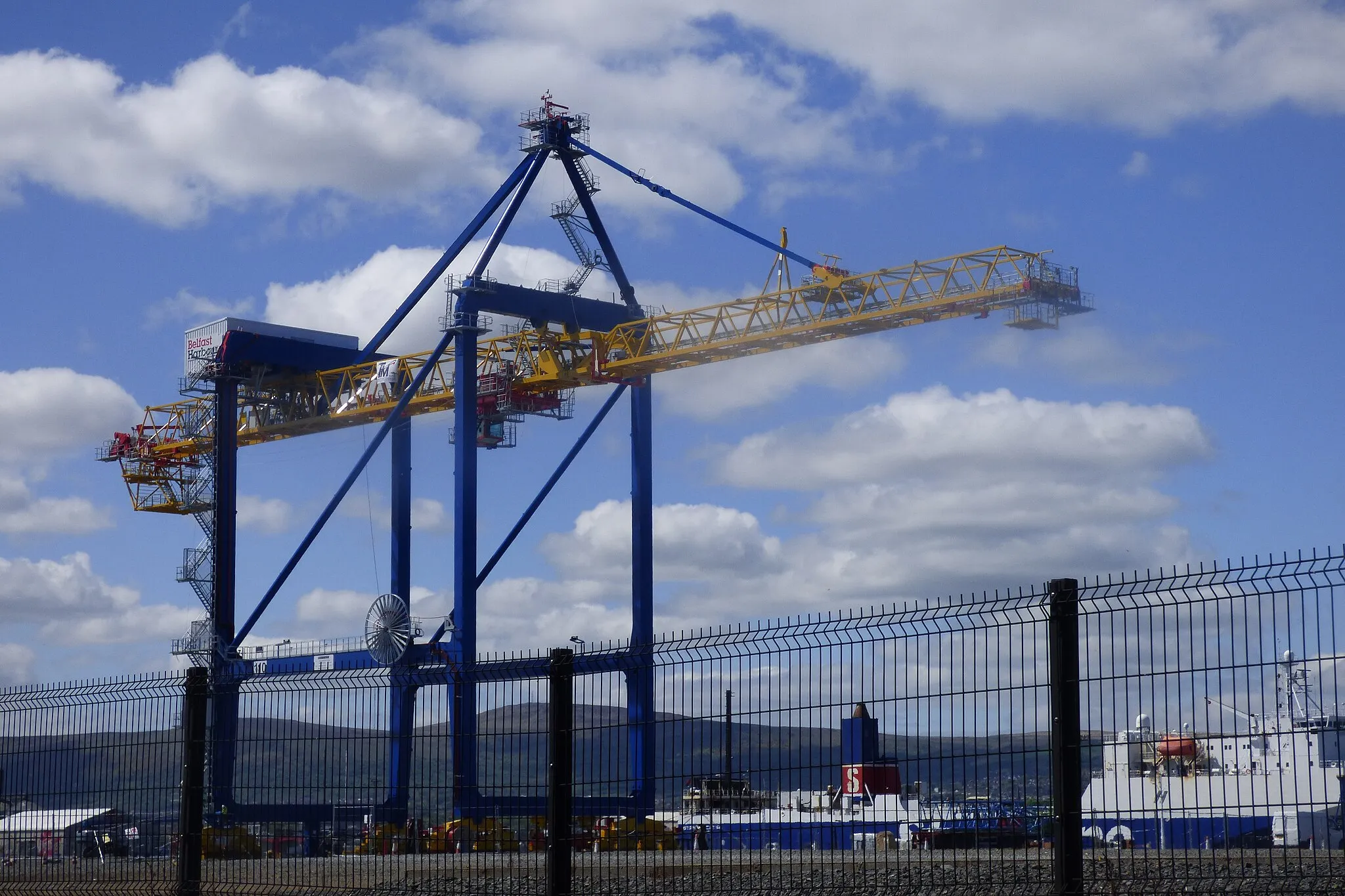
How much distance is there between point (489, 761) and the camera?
1065cm

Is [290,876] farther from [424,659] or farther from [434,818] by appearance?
[424,659]

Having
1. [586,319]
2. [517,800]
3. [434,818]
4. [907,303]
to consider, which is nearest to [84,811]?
[434,818]

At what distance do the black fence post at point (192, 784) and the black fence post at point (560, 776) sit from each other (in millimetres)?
3380

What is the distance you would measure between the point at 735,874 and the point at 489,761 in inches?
72.9

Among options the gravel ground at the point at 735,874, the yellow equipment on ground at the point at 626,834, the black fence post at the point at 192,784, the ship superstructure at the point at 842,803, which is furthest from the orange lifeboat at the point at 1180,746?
the black fence post at the point at 192,784

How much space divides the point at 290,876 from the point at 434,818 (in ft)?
4.71

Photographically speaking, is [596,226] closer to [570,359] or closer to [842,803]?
[570,359]

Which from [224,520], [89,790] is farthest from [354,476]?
[89,790]

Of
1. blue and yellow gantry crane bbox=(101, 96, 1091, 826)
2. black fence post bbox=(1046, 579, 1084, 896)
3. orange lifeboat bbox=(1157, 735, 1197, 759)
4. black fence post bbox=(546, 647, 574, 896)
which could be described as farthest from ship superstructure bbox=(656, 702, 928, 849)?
blue and yellow gantry crane bbox=(101, 96, 1091, 826)

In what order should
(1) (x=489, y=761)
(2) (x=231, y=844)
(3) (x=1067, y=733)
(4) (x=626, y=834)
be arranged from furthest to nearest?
(2) (x=231, y=844), (1) (x=489, y=761), (4) (x=626, y=834), (3) (x=1067, y=733)

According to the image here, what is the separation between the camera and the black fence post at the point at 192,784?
478 inches

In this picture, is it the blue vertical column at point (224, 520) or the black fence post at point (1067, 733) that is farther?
the blue vertical column at point (224, 520)

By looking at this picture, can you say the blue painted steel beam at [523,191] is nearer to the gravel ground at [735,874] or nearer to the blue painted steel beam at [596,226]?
the blue painted steel beam at [596,226]

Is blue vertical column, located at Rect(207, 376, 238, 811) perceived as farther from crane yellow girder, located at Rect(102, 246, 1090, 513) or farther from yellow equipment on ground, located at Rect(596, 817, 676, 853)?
yellow equipment on ground, located at Rect(596, 817, 676, 853)
